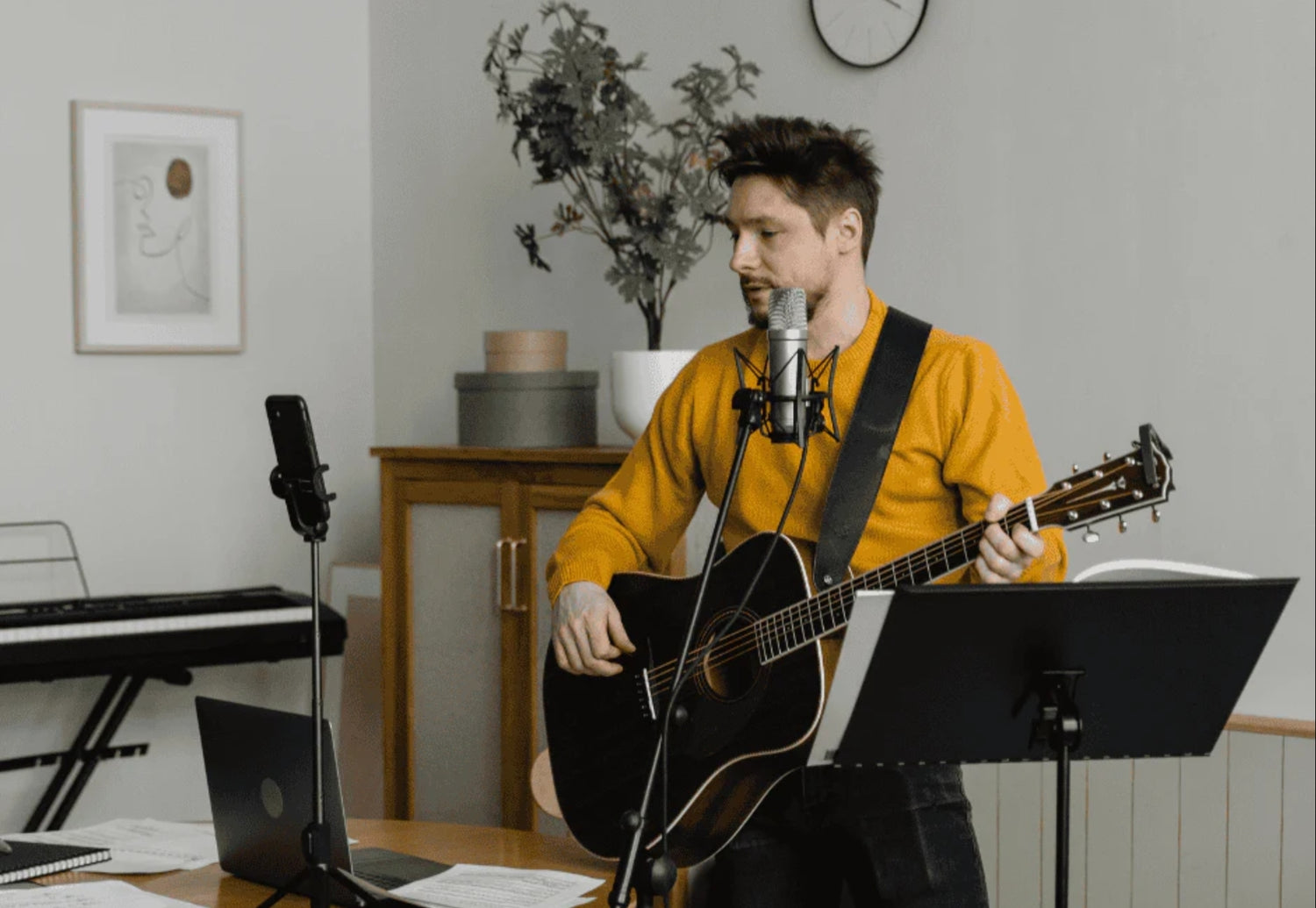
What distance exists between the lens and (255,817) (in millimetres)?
2037

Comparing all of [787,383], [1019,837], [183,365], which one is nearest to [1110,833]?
[1019,837]

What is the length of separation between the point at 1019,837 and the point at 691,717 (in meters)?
1.15

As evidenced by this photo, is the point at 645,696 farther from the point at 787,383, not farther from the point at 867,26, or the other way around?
the point at 867,26

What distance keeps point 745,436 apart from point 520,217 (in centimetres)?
267

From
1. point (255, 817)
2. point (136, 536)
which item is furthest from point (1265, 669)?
point (136, 536)

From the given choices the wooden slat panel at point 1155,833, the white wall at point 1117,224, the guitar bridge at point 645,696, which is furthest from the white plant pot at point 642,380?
the wooden slat panel at point 1155,833

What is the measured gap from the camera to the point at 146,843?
2297 millimetres

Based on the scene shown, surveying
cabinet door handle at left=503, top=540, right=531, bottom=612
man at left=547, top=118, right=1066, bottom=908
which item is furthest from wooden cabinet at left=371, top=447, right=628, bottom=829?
man at left=547, top=118, right=1066, bottom=908

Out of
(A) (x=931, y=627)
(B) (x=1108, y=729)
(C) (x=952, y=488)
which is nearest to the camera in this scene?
(A) (x=931, y=627)

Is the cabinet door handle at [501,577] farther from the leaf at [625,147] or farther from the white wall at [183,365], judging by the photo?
the white wall at [183,365]

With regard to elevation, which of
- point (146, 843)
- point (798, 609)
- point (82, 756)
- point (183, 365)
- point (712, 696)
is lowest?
point (82, 756)

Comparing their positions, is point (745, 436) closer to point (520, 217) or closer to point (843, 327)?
point (843, 327)

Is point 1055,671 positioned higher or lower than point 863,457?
lower

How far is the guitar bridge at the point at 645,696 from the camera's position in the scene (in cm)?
236
